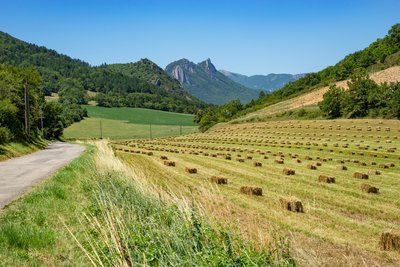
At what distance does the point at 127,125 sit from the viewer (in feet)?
502

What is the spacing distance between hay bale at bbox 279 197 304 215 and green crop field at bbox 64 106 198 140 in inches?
4417

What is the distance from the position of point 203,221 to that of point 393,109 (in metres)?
72.5

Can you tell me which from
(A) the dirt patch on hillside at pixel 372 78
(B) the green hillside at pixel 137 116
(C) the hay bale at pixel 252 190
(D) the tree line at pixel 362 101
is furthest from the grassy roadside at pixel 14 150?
(B) the green hillside at pixel 137 116

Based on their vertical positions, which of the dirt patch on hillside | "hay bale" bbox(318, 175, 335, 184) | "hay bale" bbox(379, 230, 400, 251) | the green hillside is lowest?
"hay bale" bbox(318, 175, 335, 184)

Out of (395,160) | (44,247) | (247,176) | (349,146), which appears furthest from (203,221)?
(349,146)

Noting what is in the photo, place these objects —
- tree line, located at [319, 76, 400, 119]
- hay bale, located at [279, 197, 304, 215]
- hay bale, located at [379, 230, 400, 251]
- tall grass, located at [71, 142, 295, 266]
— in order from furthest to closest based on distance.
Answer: tree line, located at [319, 76, 400, 119] → hay bale, located at [279, 197, 304, 215] → hay bale, located at [379, 230, 400, 251] → tall grass, located at [71, 142, 295, 266]

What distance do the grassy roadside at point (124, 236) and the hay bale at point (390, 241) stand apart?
499 cm

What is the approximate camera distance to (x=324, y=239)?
11.7 m

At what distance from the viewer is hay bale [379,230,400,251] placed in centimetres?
1077

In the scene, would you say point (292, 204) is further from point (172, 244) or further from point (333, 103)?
point (333, 103)

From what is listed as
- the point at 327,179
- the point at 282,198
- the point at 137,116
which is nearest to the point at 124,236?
the point at 282,198

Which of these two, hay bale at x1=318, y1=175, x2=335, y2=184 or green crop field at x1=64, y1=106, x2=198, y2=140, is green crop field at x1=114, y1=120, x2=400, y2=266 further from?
green crop field at x1=64, y1=106, x2=198, y2=140

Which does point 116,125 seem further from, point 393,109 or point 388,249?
point 388,249

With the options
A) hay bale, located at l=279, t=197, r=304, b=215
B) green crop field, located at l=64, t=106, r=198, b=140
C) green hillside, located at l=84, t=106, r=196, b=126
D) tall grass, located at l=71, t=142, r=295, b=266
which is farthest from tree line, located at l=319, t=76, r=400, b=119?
green hillside, located at l=84, t=106, r=196, b=126
